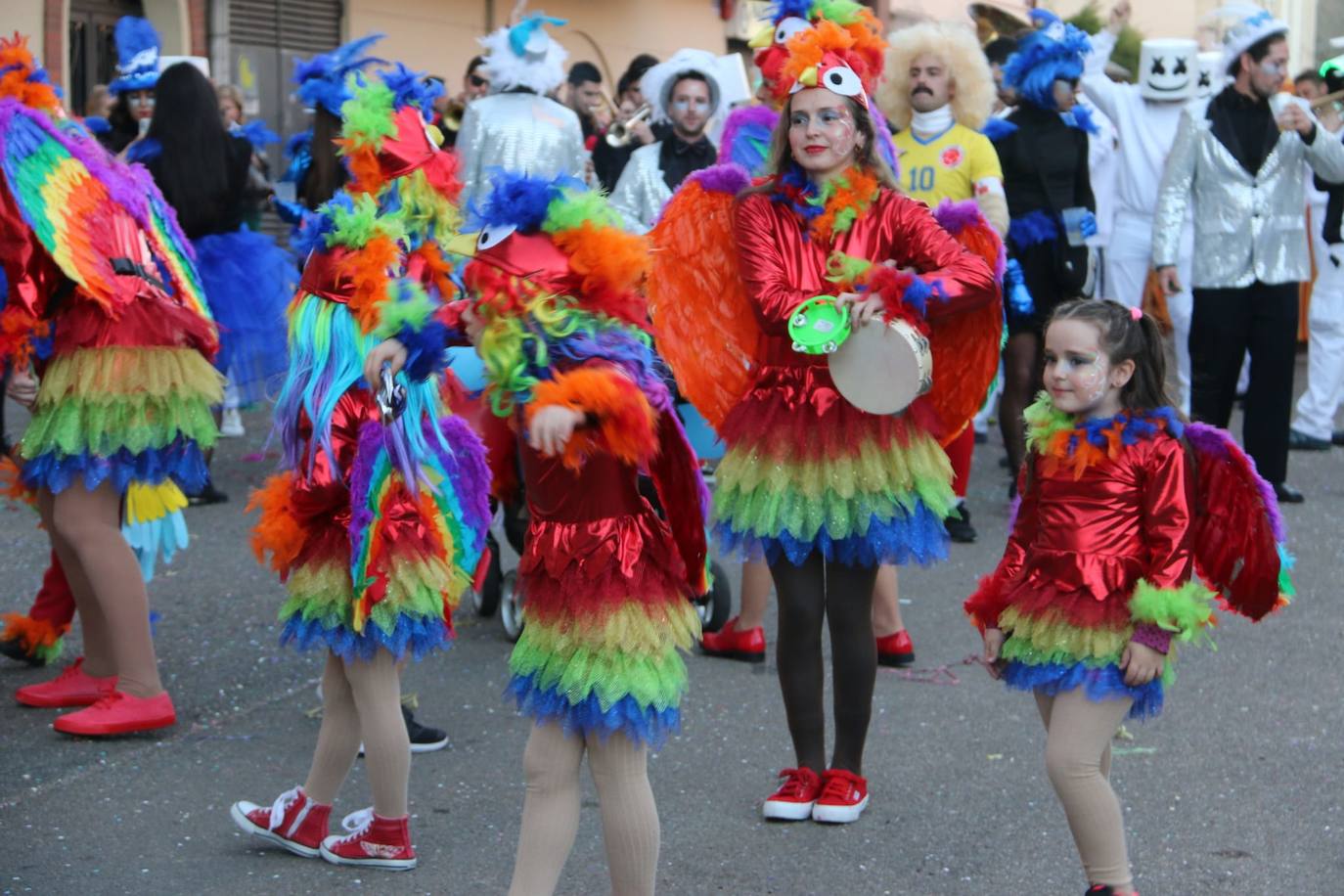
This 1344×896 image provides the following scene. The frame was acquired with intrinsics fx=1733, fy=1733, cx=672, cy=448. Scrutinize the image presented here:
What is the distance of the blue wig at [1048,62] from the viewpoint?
8.20 metres

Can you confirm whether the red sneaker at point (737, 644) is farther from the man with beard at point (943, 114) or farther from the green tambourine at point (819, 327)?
the green tambourine at point (819, 327)

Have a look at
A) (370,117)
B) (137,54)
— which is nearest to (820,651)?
(370,117)

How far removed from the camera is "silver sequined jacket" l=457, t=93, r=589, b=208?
7.95 m

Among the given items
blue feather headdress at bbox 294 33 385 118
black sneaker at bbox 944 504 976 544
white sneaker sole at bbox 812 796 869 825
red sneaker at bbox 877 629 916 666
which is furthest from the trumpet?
white sneaker sole at bbox 812 796 869 825

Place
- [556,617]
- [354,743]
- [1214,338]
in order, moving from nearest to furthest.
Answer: [556,617] → [354,743] → [1214,338]

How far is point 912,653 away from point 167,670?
262 cm

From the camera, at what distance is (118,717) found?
5.22 meters

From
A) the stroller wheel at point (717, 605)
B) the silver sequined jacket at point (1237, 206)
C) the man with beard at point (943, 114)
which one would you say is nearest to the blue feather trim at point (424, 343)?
the stroller wheel at point (717, 605)

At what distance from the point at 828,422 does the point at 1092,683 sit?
1121mm

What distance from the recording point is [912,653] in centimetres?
621

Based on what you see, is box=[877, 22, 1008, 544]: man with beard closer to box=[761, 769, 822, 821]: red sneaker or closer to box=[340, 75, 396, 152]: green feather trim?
box=[761, 769, 822, 821]: red sneaker

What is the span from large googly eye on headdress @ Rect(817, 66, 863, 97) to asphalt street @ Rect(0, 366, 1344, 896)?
1938mm

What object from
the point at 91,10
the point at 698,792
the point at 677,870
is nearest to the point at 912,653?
the point at 698,792

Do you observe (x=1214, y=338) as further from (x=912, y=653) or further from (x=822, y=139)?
(x=822, y=139)
